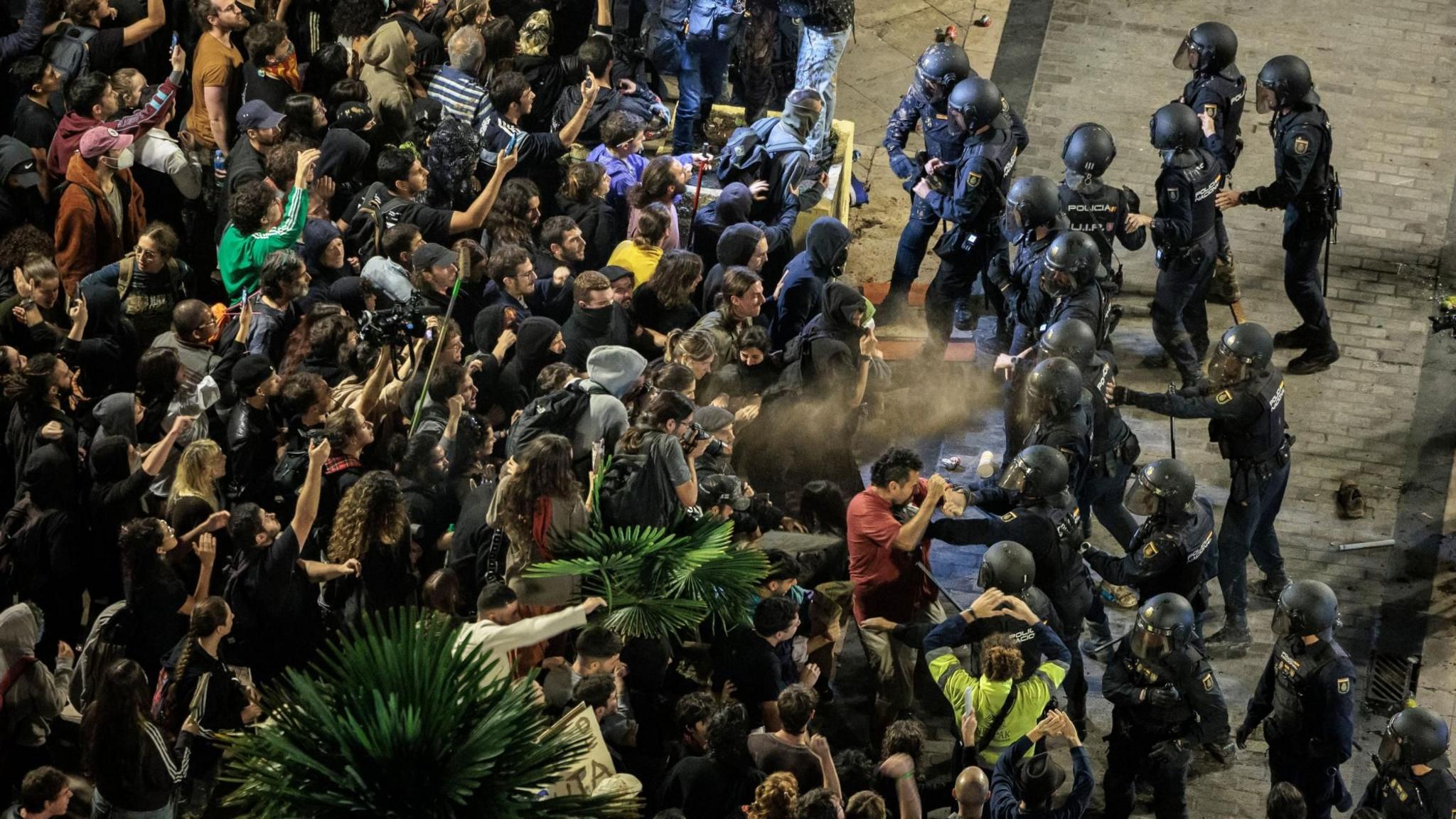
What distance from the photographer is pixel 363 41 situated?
11.8 metres

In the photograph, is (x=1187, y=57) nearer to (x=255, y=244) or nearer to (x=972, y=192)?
(x=972, y=192)

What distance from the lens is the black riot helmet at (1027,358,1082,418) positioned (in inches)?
379

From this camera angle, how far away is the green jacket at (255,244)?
983cm

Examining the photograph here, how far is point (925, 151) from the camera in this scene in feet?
40.1

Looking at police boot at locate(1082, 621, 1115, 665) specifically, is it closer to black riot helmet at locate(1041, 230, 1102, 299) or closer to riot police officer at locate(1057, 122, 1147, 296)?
black riot helmet at locate(1041, 230, 1102, 299)

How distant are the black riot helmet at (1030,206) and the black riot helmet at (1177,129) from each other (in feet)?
3.17

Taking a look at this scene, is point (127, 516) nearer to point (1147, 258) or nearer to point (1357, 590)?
point (1357, 590)

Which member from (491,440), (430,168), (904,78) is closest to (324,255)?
(430,168)

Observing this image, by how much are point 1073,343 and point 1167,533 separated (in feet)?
4.46

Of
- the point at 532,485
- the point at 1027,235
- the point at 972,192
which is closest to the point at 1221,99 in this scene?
the point at 972,192

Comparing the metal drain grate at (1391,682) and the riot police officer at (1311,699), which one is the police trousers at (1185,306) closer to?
the metal drain grate at (1391,682)

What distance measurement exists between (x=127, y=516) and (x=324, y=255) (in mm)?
2053

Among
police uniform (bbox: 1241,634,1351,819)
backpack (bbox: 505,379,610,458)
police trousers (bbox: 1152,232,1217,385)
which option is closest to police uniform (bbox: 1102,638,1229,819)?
police uniform (bbox: 1241,634,1351,819)

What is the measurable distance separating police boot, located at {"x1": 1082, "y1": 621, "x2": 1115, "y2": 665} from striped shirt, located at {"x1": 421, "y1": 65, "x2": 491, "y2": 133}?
4.82 metres
